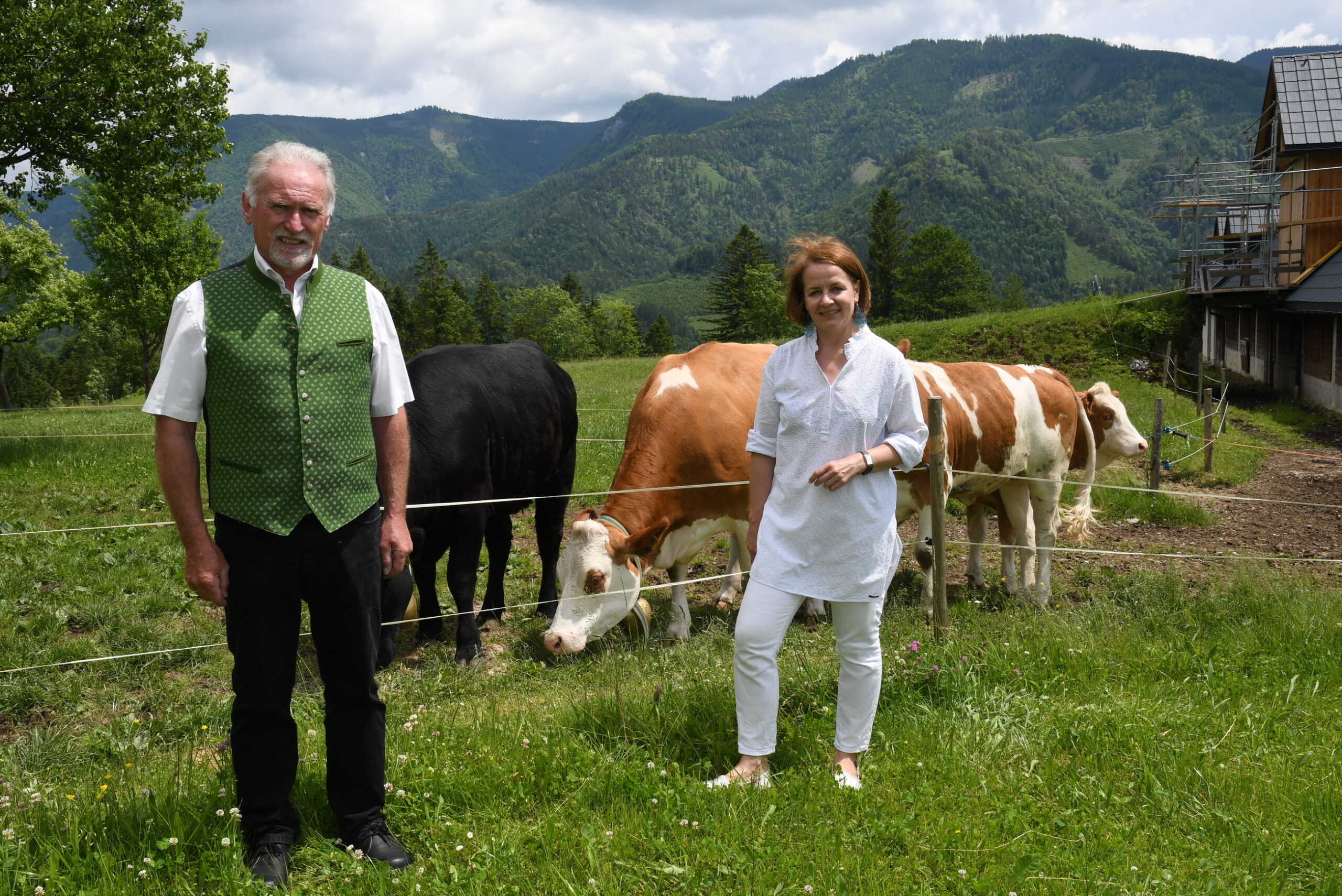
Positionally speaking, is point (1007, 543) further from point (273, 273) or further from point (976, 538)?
point (273, 273)

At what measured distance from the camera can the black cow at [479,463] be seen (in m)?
6.41

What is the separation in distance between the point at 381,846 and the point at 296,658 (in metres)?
0.78

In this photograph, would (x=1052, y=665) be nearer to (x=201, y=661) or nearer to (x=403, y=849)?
(x=403, y=849)

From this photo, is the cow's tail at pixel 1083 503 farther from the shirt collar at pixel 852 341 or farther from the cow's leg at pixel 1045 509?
the shirt collar at pixel 852 341

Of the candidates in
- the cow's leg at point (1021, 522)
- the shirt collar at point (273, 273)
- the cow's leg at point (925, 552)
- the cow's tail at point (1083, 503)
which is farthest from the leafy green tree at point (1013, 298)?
the shirt collar at point (273, 273)

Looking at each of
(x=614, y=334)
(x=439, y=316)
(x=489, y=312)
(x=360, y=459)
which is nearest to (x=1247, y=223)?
(x=360, y=459)

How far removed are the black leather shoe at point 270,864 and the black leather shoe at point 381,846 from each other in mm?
249

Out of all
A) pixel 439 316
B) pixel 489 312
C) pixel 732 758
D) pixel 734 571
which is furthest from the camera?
pixel 489 312

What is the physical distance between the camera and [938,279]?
8362cm

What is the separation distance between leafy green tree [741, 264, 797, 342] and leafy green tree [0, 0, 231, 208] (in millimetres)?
63176

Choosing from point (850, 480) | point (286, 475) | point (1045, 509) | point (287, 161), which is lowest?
point (1045, 509)

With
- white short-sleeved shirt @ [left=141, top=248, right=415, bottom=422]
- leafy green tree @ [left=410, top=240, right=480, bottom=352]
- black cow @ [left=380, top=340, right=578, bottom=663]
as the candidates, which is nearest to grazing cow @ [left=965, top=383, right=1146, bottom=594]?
black cow @ [left=380, top=340, right=578, bottom=663]

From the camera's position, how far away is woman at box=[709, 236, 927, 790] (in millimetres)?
3824

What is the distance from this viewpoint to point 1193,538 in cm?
1016
